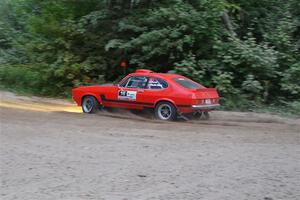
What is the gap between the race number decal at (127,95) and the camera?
13906mm

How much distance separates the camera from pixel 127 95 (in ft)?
46.0

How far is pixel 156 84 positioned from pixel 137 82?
633mm

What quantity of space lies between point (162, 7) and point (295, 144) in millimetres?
10415

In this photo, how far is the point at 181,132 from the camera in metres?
10.9

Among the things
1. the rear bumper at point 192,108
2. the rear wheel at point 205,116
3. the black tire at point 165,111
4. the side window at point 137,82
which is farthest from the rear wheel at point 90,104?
the rear wheel at point 205,116

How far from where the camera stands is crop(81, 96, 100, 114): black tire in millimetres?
14641

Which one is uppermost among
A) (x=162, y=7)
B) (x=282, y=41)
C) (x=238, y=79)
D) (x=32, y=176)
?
(x=162, y=7)

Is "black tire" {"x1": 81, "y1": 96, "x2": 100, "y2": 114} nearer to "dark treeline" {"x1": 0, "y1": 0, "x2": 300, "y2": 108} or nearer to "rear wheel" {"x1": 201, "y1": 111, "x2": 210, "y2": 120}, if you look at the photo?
"rear wheel" {"x1": 201, "y1": 111, "x2": 210, "y2": 120}

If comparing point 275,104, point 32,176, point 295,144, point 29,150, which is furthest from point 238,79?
point 32,176

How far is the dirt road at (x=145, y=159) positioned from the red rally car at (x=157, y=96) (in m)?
0.59

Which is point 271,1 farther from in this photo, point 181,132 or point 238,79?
point 181,132

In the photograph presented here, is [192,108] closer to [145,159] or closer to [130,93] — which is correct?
[130,93]

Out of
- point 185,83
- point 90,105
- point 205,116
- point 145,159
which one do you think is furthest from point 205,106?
point 145,159

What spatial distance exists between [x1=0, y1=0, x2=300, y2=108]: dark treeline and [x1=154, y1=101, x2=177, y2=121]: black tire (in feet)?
11.8
